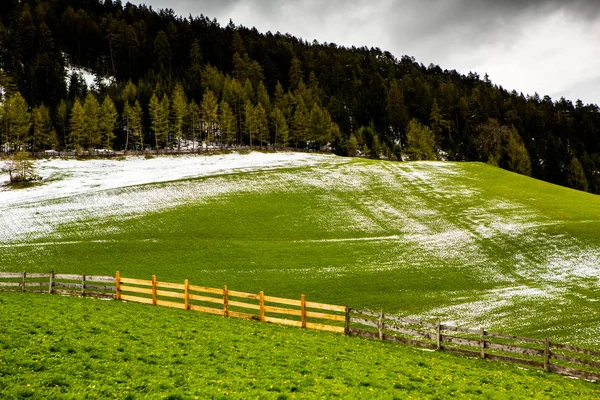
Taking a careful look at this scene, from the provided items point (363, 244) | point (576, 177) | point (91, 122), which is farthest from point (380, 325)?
point (576, 177)

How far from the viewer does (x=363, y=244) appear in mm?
45500

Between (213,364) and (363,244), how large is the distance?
33799 mm

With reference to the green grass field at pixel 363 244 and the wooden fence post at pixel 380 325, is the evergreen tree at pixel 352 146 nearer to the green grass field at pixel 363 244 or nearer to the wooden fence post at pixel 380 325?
the green grass field at pixel 363 244

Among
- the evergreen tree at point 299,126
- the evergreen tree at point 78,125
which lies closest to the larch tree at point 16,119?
the evergreen tree at point 78,125

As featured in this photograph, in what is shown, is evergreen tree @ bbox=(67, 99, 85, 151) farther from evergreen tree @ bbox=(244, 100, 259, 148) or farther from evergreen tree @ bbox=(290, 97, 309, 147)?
evergreen tree @ bbox=(290, 97, 309, 147)

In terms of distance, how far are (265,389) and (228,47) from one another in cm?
19834

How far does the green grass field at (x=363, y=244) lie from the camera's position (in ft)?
103

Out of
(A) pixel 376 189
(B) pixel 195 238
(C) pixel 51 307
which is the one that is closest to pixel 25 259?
(B) pixel 195 238

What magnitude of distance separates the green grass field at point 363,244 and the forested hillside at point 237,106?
149 ft

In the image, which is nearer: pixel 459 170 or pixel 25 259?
pixel 25 259

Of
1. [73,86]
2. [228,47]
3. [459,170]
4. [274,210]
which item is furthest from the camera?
[228,47]

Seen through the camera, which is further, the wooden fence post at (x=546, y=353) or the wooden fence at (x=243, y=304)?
Answer: the wooden fence at (x=243, y=304)

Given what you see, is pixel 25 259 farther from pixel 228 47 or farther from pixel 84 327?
pixel 228 47

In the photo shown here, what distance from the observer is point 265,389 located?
1153 centimetres
